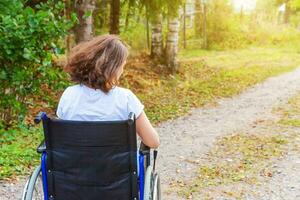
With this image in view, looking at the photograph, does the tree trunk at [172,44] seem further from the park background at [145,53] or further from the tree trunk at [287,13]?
the tree trunk at [287,13]

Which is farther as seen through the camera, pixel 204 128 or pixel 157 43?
pixel 157 43

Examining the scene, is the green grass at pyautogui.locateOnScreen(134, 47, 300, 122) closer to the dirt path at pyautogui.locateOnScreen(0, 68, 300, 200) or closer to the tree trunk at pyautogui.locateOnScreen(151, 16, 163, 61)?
the dirt path at pyautogui.locateOnScreen(0, 68, 300, 200)

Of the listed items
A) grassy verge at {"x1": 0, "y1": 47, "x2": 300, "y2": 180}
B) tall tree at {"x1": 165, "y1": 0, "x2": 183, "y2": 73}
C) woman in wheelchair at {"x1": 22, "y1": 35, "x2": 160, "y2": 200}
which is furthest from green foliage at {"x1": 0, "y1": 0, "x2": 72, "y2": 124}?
tall tree at {"x1": 165, "y1": 0, "x2": 183, "y2": 73}

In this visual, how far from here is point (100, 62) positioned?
267cm

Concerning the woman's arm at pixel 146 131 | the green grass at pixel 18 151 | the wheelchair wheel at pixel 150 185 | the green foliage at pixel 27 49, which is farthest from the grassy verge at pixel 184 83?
the woman's arm at pixel 146 131

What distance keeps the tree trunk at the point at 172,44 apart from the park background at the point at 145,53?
25 millimetres

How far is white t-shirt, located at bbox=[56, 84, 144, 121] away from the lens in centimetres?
277

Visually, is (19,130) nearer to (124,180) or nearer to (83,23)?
(83,23)

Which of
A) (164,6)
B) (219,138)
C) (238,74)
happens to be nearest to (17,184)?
(219,138)

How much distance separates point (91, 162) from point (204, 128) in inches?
184

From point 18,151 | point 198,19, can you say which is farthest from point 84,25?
point 198,19

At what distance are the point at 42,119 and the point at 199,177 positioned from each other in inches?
100

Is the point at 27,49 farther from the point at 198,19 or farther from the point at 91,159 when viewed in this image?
the point at 198,19

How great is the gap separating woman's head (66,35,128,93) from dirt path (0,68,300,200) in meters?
1.88
